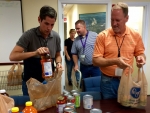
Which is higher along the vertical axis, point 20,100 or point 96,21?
point 96,21

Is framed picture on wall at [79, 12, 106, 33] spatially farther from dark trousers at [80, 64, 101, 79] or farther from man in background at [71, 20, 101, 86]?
dark trousers at [80, 64, 101, 79]

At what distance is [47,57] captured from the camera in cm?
140

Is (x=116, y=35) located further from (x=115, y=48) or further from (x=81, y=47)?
(x=81, y=47)

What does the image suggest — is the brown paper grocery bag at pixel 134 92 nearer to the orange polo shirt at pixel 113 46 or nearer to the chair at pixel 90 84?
the orange polo shirt at pixel 113 46

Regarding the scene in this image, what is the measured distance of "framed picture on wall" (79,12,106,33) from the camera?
427 cm

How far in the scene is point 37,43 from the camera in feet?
5.33

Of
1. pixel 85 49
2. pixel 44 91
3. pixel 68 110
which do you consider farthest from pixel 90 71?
pixel 68 110

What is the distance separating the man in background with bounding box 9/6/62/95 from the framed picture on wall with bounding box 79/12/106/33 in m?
2.78

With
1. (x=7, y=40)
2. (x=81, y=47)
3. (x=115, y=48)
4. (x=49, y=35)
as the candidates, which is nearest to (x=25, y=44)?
(x=49, y=35)

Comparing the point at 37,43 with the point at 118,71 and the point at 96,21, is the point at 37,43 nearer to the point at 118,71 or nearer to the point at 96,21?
the point at 118,71

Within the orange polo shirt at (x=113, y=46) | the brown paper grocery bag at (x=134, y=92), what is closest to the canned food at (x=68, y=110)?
the brown paper grocery bag at (x=134, y=92)

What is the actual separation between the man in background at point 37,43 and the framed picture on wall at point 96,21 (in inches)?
109

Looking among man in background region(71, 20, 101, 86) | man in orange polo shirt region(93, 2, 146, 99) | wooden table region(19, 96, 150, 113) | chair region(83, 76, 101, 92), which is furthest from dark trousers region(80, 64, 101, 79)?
wooden table region(19, 96, 150, 113)

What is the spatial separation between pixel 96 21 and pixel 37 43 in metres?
3.11
